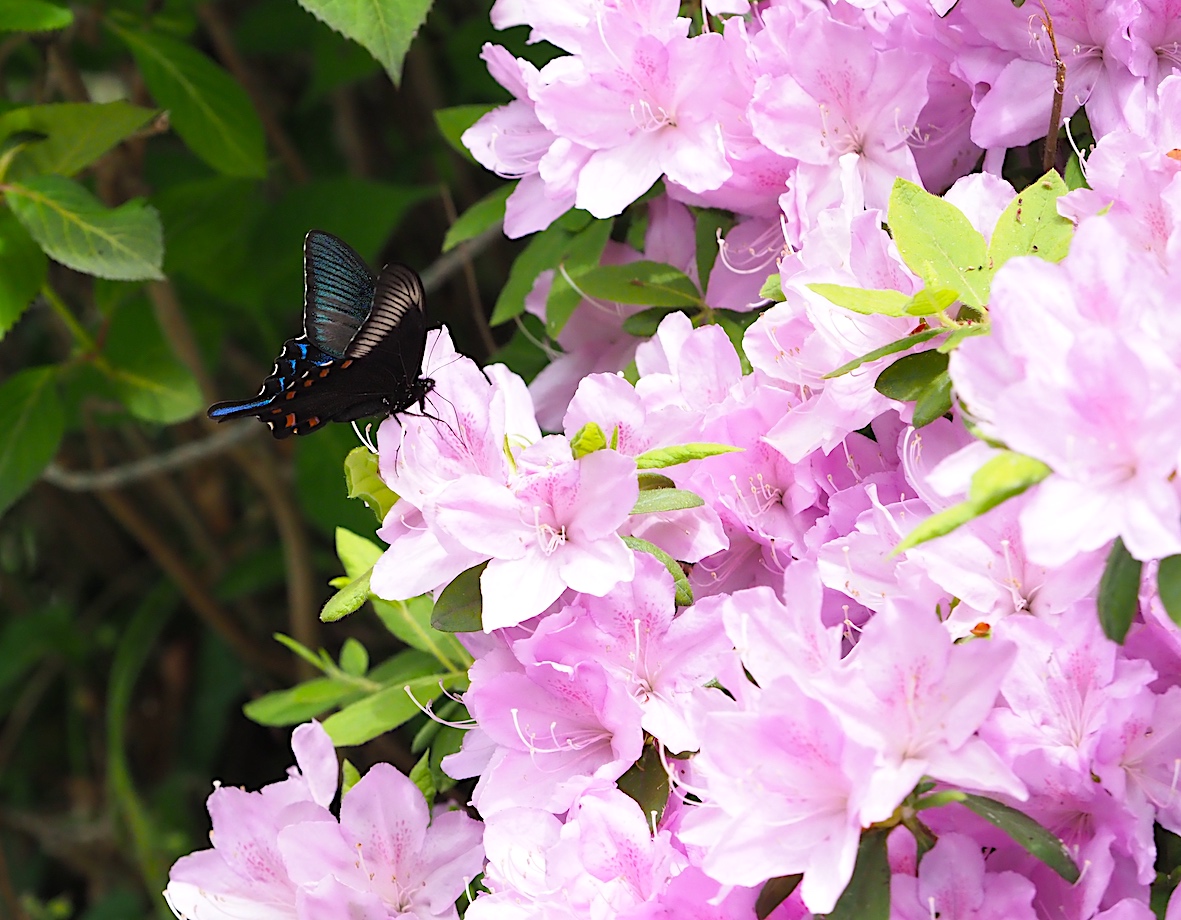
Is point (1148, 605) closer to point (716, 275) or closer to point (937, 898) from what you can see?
point (937, 898)

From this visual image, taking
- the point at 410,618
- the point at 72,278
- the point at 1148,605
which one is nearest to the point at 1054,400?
the point at 1148,605

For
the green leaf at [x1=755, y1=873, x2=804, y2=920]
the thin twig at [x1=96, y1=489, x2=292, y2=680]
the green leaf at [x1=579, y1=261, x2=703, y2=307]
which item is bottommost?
the thin twig at [x1=96, y1=489, x2=292, y2=680]

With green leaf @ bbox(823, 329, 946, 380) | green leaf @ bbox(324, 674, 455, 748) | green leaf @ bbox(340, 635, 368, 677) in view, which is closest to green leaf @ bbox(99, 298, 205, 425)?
green leaf @ bbox(340, 635, 368, 677)

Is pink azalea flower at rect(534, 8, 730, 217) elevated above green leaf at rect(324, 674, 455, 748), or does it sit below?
above

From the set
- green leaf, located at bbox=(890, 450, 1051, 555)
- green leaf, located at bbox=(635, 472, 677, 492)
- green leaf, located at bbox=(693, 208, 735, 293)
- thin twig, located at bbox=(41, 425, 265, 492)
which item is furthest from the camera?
thin twig, located at bbox=(41, 425, 265, 492)

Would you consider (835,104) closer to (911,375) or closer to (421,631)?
(911,375)

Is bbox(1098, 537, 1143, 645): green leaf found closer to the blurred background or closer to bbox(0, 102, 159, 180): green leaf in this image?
the blurred background

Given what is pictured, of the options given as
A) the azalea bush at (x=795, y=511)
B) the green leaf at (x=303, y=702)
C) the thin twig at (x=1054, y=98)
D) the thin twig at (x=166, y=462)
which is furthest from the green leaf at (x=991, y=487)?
the thin twig at (x=166, y=462)

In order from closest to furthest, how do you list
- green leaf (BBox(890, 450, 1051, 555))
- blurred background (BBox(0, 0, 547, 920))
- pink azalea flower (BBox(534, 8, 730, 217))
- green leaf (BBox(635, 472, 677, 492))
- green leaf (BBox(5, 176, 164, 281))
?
green leaf (BBox(890, 450, 1051, 555)) < green leaf (BBox(635, 472, 677, 492)) < pink azalea flower (BBox(534, 8, 730, 217)) < green leaf (BBox(5, 176, 164, 281)) < blurred background (BBox(0, 0, 547, 920))
